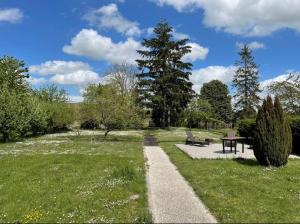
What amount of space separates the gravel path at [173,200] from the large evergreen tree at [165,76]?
1727 inches

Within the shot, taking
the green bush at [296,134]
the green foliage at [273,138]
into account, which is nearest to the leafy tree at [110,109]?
the green bush at [296,134]

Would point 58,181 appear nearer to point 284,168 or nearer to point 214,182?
point 214,182

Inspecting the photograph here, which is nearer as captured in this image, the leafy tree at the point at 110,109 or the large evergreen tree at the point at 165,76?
the leafy tree at the point at 110,109

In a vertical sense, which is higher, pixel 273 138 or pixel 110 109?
pixel 110 109

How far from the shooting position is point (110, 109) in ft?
121

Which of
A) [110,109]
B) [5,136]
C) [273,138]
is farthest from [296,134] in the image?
[5,136]

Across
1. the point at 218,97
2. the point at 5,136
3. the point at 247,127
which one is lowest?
the point at 5,136

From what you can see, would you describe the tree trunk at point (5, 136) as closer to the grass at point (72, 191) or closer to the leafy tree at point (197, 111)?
the grass at point (72, 191)

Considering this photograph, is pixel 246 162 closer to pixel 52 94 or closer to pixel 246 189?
pixel 246 189

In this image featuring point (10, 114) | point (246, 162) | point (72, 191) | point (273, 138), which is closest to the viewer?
point (72, 191)

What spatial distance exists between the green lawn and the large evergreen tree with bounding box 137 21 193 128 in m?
41.8

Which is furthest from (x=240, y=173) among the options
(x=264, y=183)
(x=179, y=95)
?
(x=179, y=95)

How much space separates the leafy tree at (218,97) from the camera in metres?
96.0

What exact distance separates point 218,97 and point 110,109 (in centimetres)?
6447
